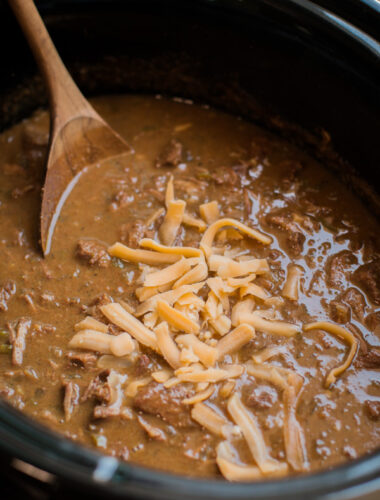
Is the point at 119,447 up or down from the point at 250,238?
down

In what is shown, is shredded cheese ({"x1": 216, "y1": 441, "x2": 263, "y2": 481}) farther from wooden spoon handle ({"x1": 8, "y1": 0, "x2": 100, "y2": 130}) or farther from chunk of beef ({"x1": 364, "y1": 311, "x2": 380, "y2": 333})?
wooden spoon handle ({"x1": 8, "y1": 0, "x2": 100, "y2": 130})

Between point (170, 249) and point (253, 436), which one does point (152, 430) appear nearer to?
point (253, 436)

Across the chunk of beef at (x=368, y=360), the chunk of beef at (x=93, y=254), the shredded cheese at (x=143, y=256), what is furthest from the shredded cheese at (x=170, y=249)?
the chunk of beef at (x=368, y=360)

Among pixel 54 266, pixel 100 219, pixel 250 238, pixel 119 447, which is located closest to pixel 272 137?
pixel 250 238

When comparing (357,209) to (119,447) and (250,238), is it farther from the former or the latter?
(119,447)

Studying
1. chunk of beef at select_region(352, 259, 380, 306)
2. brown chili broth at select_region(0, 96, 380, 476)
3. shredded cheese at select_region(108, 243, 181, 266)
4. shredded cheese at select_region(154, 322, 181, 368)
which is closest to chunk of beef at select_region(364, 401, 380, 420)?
brown chili broth at select_region(0, 96, 380, 476)

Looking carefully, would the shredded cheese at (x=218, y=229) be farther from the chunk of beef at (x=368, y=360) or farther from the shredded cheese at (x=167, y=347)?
the chunk of beef at (x=368, y=360)
